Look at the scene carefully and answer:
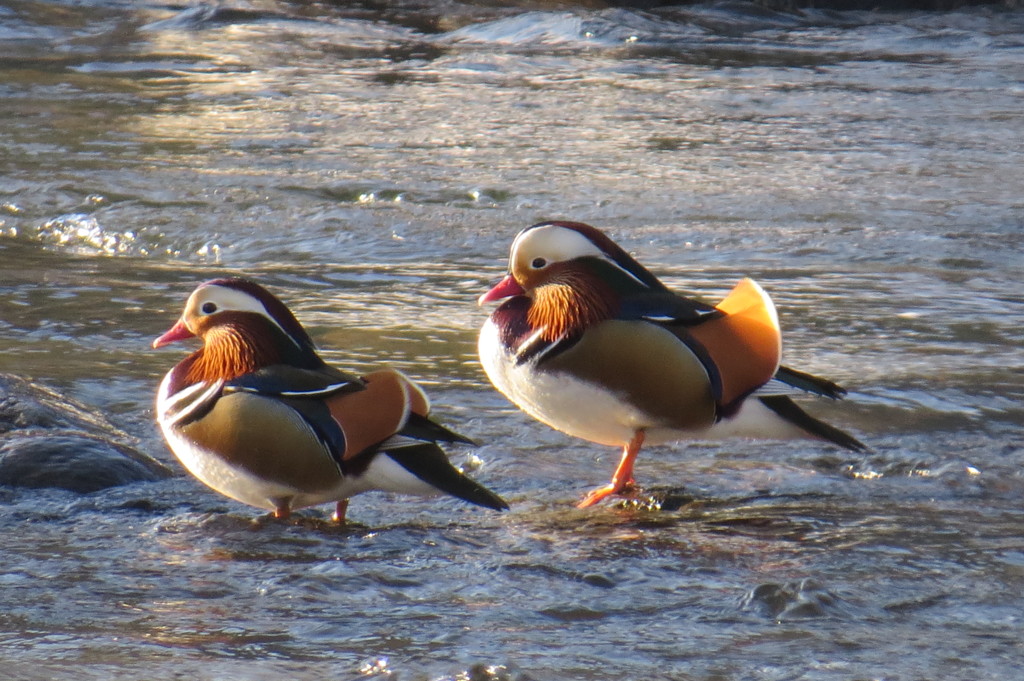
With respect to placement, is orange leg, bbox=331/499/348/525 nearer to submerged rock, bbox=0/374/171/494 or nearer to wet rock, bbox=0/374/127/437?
submerged rock, bbox=0/374/171/494

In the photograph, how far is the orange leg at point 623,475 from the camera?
399 cm

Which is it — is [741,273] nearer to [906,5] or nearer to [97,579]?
[97,579]

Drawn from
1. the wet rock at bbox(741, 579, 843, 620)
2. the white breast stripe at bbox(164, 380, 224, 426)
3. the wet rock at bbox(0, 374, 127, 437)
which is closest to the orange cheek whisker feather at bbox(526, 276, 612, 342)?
the white breast stripe at bbox(164, 380, 224, 426)

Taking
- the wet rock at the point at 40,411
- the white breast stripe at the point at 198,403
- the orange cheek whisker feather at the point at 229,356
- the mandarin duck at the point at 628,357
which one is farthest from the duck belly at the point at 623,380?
the wet rock at the point at 40,411

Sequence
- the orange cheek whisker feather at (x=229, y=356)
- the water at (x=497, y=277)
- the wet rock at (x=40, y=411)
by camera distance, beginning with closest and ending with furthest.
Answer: the water at (x=497, y=277) < the orange cheek whisker feather at (x=229, y=356) < the wet rock at (x=40, y=411)

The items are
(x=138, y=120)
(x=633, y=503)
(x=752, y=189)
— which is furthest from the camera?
(x=138, y=120)

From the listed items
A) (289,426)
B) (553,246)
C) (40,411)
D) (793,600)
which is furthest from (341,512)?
(793,600)

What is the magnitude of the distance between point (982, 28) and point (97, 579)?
13236 mm

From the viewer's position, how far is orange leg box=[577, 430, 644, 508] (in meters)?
3.99

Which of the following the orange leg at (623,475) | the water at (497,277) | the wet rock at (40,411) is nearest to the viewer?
the water at (497,277)

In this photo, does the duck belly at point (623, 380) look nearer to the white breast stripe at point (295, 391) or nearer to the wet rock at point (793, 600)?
the white breast stripe at point (295, 391)

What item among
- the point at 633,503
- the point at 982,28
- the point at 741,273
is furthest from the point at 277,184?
the point at 982,28

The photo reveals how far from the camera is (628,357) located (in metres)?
3.85

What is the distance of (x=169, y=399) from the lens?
150 inches
